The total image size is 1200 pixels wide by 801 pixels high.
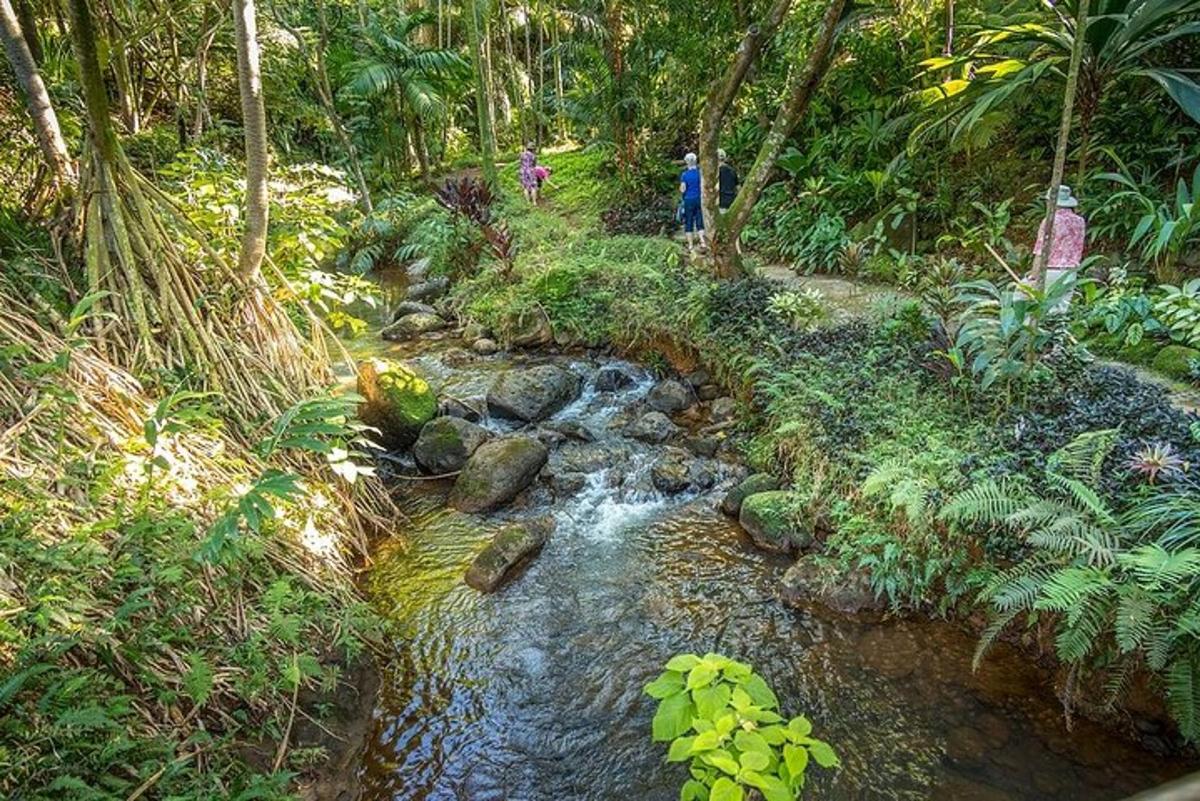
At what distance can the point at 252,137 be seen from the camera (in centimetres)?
378

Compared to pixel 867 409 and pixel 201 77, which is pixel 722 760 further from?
pixel 201 77

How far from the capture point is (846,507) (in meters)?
4.23

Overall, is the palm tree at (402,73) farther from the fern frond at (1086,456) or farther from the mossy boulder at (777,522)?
the fern frond at (1086,456)

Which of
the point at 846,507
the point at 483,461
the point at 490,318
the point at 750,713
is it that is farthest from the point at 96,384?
the point at 490,318

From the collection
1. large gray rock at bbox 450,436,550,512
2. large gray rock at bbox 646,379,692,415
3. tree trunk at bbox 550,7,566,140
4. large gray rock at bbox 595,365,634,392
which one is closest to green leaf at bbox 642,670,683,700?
large gray rock at bbox 450,436,550,512

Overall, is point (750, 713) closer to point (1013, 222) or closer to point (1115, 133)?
point (1013, 222)

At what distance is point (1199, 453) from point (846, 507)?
1.88 metres

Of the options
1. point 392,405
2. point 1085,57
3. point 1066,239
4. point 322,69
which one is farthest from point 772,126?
point 322,69

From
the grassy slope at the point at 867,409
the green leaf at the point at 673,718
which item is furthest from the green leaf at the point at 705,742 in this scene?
the grassy slope at the point at 867,409

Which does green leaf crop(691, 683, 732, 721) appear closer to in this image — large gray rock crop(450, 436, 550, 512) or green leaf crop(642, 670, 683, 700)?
green leaf crop(642, 670, 683, 700)

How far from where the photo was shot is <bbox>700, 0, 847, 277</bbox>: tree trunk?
614 cm

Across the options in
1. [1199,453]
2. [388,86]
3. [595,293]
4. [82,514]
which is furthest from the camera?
[388,86]

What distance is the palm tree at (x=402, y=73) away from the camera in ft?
44.8

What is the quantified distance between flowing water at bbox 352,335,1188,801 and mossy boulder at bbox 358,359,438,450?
44.1 inches
